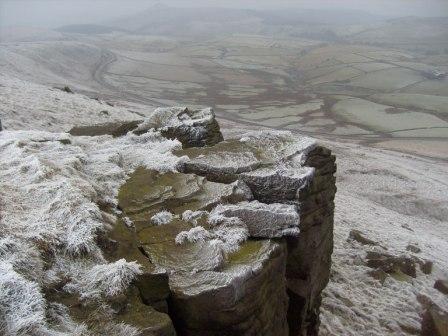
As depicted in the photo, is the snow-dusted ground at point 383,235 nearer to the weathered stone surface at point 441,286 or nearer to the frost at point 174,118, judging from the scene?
the weathered stone surface at point 441,286

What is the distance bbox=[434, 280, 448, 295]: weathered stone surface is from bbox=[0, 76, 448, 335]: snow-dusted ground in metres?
0.36

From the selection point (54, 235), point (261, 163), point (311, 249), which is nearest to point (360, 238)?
point (311, 249)

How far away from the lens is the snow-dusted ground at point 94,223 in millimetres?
6854

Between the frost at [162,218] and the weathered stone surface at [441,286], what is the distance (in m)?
13.7

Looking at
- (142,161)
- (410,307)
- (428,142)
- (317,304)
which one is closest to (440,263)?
(410,307)

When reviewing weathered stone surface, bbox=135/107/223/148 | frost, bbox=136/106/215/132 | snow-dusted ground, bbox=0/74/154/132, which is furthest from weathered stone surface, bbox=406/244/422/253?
snow-dusted ground, bbox=0/74/154/132

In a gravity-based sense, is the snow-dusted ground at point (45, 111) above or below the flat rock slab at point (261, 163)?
below

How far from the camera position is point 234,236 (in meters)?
9.18

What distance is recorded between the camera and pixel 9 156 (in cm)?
1141

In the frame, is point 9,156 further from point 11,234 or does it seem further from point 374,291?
point 374,291

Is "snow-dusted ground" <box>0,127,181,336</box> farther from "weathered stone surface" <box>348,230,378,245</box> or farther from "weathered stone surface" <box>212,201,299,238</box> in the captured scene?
"weathered stone surface" <box>348,230,378,245</box>

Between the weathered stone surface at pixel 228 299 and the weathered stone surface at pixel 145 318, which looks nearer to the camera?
the weathered stone surface at pixel 145 318

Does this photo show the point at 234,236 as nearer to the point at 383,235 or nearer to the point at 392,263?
the point at 392,263

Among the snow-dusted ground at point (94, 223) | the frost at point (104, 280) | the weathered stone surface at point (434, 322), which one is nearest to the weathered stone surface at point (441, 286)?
the snow-dusted ground at point (94, 223)
